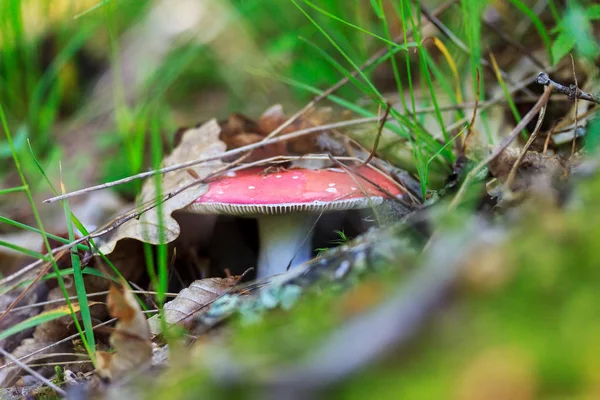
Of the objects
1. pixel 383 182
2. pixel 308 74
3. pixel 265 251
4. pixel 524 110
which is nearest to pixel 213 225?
pixel 265 251

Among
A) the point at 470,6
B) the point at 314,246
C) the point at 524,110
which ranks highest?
the point at 470,6

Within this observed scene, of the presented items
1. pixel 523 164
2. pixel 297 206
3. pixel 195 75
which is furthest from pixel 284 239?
pixel 195 75

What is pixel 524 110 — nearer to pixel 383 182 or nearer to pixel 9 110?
pixel 383 182

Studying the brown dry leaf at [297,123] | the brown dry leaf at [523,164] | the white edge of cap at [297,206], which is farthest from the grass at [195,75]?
the white edge of cap at [297,206]

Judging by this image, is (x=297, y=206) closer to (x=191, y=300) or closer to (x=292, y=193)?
(x=292, y=193)

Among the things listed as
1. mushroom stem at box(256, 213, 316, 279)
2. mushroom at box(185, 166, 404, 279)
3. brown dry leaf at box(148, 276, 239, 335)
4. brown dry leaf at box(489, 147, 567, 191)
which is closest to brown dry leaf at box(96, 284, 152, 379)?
brown dry leaf at box(148, 276, 239, 335)
